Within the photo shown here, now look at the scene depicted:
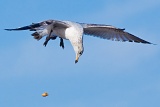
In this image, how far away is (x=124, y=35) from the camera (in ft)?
104

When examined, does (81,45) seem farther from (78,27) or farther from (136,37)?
(136,37)

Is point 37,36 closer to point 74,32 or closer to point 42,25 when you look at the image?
point 42,25

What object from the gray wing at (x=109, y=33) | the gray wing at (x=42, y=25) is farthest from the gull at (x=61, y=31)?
the gray wing at (x=109, y=33)

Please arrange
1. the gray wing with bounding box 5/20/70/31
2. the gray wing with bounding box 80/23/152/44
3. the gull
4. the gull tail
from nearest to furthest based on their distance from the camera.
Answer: the gull → the gull tail → the gray wing with bounding box 5/20/70/31 → the gray wing with bounding box 80/23/152/44

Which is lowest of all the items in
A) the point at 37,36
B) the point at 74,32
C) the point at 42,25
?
the point at 37,36

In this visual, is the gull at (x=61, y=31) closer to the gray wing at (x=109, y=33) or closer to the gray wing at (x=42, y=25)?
the gray wing at (x=42, y=25)

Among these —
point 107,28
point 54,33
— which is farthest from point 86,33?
point 54,33

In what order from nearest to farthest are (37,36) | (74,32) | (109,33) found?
→ (74,32), (37,36), (109,33)

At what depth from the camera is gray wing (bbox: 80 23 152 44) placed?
98.5 ft

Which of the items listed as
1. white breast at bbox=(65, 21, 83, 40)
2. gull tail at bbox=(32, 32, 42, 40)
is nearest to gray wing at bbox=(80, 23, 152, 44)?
white breast at bbox=(65, 21, 83, 40)

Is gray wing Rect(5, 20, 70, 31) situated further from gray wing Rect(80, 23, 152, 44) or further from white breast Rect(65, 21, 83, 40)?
gray wing Rect(80, 23, 152, 44)

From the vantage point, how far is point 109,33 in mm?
31031

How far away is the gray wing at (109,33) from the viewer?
30031 mm

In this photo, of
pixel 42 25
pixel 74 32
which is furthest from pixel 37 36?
pixel 74 32
